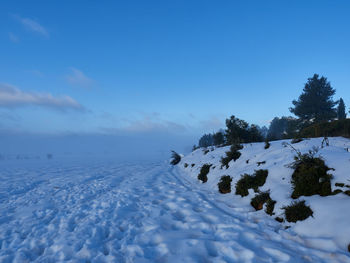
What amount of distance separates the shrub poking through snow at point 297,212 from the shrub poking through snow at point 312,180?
54 centimetres

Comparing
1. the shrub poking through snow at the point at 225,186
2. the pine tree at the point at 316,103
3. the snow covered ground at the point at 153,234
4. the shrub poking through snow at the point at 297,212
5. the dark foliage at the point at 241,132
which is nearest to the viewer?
the snow covered ground at the point at 153,234

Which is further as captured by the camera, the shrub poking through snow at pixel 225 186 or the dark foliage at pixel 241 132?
the dark foliage at pixel 241 132

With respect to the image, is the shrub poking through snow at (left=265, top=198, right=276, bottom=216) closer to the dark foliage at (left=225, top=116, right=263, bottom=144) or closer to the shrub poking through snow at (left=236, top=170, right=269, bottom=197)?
the shrub poking through snow at (left=236, top=170, right=269, bottom=197)

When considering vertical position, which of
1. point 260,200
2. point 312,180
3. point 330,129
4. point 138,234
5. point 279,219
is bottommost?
point 138,234

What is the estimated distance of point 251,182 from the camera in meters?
6.86

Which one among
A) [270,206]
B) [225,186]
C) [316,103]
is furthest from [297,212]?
[316,103]

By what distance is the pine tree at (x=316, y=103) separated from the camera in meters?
29.2

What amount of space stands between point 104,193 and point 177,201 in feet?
12.2

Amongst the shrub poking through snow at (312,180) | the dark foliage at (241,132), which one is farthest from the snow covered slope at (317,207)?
the dark foliage at (241,132)

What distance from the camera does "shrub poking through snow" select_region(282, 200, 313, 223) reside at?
4.25 m

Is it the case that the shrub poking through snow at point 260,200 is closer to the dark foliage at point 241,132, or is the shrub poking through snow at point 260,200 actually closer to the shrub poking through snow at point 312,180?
the shrub poking through snow at point 312,180

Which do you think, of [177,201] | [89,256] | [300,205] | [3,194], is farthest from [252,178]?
[3,194]

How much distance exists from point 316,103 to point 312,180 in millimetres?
31952

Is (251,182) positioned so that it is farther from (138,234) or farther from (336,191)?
(138,234)
